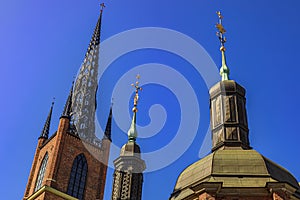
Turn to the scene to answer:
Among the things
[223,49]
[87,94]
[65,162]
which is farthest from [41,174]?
[223,49]

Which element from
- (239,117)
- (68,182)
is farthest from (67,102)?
(239,117)

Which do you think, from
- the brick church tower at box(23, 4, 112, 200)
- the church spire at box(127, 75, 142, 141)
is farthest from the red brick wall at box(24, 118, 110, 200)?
the church spire at box(127, 75, 142, 141)

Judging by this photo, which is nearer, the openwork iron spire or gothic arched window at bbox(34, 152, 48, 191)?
gothic arched window at bbox(34, 152, 48, 191)

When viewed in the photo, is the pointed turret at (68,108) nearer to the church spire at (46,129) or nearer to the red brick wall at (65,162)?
the red brick wall at (65,162)

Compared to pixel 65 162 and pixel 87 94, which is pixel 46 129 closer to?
pixel 87 94

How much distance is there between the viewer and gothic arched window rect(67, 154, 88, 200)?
158 ft

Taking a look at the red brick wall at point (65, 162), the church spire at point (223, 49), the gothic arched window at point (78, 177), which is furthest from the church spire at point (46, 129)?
the church spire at point (223, 49)

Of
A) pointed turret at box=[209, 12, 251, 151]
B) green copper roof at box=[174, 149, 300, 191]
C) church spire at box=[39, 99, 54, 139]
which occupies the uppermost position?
church spire at box=[39, 99, 54, 139]

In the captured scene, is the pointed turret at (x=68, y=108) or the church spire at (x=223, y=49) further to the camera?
the pointed turret at (x=68, y=108)

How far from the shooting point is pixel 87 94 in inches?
2405

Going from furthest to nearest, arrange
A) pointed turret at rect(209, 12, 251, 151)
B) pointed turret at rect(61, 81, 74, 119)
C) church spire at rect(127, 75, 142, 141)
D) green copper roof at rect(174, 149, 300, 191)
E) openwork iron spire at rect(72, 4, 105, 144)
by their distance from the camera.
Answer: openwork iron spire at rect(72, 4, 105, 144) < pointed turret at rect(61, 81, 74, 119) < church spire at rect(127, 75, 142, 141) < pointed turret at rect(209, 12, 251, 151) < green copper roof at rect(174, 149, 300, 191)

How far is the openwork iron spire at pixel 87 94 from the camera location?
5556cm

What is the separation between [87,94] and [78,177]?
14.8 m

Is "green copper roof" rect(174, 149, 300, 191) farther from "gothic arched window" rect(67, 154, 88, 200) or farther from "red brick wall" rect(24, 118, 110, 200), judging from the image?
"gothic arched window" rect(67, 154, 88, 200)
